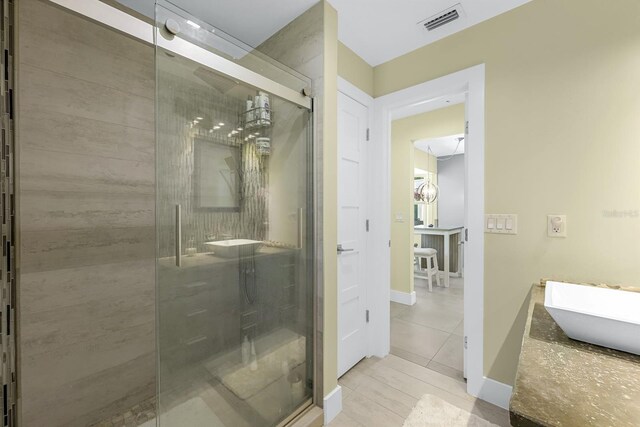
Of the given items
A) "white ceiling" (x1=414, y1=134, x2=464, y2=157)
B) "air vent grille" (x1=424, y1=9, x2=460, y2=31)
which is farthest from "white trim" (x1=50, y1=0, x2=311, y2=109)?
"white ceiling" (x1=414, y1=134, x2=464, y2=157)

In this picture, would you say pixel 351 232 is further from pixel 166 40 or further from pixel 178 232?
pixel 166 40

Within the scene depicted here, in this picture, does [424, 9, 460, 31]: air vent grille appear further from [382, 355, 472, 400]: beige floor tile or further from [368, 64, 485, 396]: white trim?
[382, 355, 472, 400]: beige floor tile

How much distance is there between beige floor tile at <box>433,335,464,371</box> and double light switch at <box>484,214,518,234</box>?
1212 mm

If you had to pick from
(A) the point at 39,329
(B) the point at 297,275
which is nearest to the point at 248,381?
(B) the point at 297,275

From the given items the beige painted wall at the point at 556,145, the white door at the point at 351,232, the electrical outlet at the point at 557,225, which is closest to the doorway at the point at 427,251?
the white door at the point at 351,232

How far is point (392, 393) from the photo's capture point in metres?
1.93

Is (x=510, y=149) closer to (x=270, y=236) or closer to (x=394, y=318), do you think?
(x=270, y=236)

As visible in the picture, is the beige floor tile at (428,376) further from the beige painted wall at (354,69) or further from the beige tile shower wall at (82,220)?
the beige painted wall at (354,69)

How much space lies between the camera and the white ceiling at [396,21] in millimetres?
1729

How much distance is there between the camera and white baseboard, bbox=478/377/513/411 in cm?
177

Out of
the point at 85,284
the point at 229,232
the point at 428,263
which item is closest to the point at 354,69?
the point at 229,232

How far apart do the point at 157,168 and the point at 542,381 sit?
56.0 inches

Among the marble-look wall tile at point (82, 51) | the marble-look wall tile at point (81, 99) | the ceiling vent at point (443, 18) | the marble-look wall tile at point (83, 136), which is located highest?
the ceiling vent at point (443, 18)

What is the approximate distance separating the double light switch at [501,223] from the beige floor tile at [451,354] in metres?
1.21
